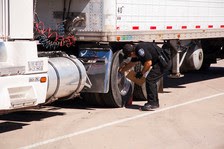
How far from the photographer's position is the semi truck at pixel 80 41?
28.5 feet

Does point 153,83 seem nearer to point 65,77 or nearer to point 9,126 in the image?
point 65,77

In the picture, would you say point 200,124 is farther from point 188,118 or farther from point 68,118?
point 68,118

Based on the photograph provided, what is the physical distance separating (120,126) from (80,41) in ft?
8.30

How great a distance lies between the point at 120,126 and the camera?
31.6 feet

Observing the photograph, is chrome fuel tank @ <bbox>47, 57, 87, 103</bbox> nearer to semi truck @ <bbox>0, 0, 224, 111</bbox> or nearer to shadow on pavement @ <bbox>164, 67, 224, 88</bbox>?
semi truck @ <bbox>0, 0, 224, 111</bbox>

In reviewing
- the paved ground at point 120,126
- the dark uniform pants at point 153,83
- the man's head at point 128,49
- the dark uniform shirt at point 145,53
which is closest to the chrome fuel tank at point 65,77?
the paved ground at point 120,126

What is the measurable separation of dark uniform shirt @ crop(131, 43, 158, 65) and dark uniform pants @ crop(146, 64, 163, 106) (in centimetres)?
18

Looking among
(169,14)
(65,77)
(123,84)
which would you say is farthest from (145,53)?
(169,14)

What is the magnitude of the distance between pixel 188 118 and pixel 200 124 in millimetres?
539

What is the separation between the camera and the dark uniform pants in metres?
11.3

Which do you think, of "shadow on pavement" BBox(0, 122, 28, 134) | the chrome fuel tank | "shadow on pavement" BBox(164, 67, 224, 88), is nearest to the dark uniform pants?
the chrome fuel tank

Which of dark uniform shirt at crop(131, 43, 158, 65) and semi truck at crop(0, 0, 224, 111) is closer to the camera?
semi truck at crop(0, 0, 224, 111)

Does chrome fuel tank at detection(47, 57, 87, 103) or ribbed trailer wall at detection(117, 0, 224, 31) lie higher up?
ribbed trailer wall at detection(117, 0, 224, 31)

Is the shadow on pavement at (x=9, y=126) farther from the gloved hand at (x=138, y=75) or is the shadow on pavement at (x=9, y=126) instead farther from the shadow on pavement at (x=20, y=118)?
the gloved hand at (x=138, y=75)
